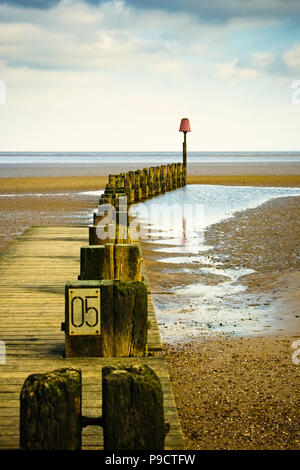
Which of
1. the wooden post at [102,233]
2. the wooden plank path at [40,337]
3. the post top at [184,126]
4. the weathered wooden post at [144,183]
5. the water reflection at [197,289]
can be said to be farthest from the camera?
the post top at [184,126]

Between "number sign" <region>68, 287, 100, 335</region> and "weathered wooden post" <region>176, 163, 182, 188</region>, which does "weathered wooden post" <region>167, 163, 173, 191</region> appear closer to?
"weathered wooden post" <region>176, 163, 182, 188</region>

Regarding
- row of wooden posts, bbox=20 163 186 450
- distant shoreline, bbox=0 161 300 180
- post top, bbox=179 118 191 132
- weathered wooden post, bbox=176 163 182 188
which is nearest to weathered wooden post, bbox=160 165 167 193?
weathered wooden post, bbox=176 163 182 188

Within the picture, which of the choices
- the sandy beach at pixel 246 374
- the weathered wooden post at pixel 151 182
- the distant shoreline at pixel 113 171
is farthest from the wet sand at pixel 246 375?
the distant shoreline at pixel 113 171

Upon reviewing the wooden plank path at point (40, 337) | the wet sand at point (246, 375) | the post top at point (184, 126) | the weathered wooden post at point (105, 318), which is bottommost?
the wet sand at point (246, 375)

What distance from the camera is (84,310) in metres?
3.76

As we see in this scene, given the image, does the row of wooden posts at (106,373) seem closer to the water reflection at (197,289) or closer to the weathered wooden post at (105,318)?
the weathered wooden post at (105,318)

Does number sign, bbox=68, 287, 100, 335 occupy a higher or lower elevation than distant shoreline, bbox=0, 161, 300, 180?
lower

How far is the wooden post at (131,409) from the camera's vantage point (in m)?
2.05

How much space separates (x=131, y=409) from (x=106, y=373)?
0.17m

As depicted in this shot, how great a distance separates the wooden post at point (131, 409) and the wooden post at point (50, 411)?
121 millimetres

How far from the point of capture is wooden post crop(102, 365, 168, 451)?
2051 mm

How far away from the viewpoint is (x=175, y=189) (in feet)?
93.0
